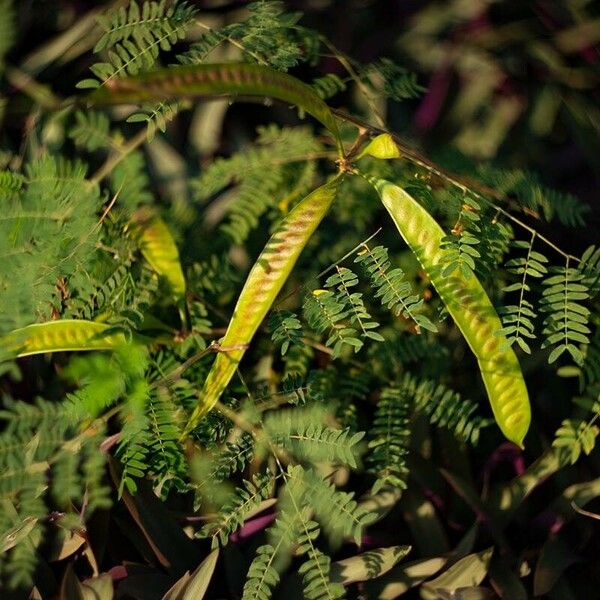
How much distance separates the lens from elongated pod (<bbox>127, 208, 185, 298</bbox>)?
156 cm

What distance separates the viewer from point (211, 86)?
1.01 meters

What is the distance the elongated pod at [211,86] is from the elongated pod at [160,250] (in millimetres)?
440

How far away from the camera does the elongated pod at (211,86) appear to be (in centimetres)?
91

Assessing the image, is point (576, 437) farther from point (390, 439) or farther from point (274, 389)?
point (274, 389)

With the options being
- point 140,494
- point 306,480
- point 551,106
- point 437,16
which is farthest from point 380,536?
point 437,16

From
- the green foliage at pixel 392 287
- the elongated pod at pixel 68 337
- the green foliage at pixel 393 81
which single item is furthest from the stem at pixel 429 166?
the elongated pod at pixel 68 337

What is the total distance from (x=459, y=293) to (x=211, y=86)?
50cm

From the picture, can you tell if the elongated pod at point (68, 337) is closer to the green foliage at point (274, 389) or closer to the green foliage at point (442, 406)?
the green foliage at point (274, 389)

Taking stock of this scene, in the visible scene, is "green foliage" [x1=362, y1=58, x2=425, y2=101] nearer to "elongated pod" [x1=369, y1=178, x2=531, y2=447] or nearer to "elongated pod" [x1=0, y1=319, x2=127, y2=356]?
"elongated pod" [x1=369, y1=178, x2=531, y2=447]

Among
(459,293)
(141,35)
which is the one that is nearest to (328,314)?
(459,293)

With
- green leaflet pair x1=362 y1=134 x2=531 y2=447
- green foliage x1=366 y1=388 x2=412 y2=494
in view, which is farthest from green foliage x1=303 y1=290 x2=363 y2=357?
green foliage x1=366 y1=388 x2=412 y2=494

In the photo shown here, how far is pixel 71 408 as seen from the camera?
4.33 ft

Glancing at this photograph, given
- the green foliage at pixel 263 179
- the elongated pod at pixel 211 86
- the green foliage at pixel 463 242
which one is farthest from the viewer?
the green foliage at pixel 263 179

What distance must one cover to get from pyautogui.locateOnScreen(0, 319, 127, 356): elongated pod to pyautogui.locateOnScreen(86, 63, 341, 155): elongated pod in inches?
18.9
